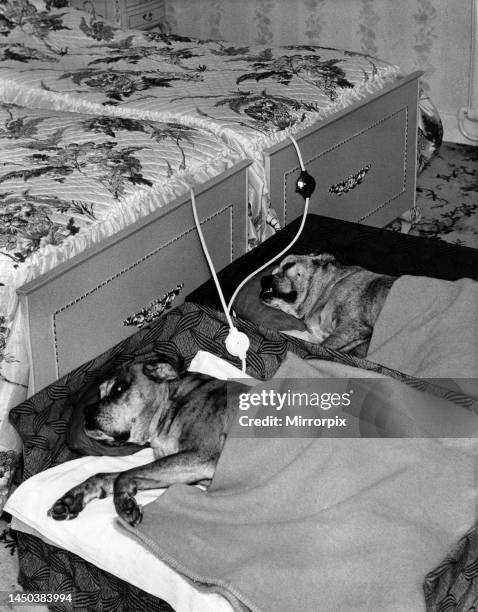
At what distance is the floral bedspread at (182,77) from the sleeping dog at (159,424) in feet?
3.24

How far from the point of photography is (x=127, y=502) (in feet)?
5.51

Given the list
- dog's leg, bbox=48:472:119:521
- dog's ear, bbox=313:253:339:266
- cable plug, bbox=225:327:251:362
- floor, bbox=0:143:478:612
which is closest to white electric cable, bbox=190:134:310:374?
A: cable plug, bbox=225:327:251:362

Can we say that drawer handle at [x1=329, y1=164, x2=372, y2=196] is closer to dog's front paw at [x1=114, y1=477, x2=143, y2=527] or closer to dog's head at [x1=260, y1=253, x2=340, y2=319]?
dog's head at [x1=260, y1=253, x2=340, y2=319]

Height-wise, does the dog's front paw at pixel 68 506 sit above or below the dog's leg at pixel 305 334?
above

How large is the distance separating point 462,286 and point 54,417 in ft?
2.92

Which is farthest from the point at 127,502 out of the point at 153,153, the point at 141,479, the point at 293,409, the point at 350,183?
the point at 350,183

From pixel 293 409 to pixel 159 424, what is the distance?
26 centimetres

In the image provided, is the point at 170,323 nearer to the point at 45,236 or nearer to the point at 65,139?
the point at 45,236

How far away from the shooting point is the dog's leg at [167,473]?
67.6 inches

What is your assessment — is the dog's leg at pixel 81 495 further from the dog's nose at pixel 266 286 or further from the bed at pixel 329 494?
the dog's nose at pixel 266 286

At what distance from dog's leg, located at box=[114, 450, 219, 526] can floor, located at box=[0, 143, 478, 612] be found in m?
1.95

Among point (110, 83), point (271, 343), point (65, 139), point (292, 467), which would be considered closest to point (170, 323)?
point (271, 343)

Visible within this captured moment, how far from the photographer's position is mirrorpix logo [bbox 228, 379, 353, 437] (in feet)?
5.61

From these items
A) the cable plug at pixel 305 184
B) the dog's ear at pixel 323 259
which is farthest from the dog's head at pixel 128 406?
the cable plug at pixel 305 184
